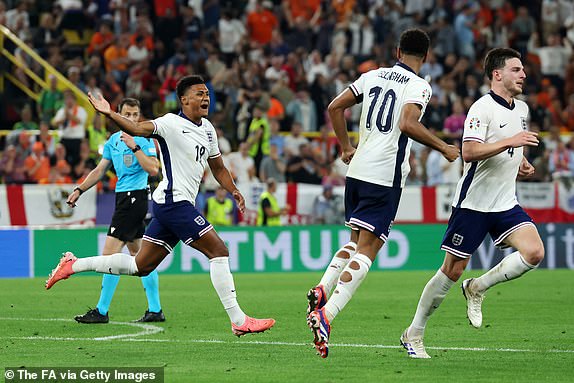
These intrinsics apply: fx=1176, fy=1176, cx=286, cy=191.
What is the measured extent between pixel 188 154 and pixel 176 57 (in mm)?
15998

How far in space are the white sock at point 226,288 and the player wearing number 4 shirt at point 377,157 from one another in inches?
43.6

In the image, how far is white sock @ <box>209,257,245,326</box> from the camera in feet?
34.5

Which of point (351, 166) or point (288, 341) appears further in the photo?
point (288, 341)

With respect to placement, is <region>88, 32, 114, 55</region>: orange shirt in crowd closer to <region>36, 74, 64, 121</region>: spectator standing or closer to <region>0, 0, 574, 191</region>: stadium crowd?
<region>0, 0, 574, 191</region>: stadium crowd

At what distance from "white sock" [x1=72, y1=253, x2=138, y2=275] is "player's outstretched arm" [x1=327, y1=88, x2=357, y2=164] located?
2.35 metres

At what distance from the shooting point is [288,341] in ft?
36.1

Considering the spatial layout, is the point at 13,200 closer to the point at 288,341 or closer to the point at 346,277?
the point at 288,341

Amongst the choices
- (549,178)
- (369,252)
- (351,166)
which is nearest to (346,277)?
(369,252)

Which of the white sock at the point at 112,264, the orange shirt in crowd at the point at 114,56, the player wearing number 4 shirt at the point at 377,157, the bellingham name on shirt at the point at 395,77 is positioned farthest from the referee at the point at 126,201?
the orange shirt in crowd at the point at 114,56

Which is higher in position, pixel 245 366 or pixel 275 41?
pixel 275 41

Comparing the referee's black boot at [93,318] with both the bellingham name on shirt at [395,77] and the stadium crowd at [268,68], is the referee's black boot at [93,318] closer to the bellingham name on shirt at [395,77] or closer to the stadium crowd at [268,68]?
the bellingham name on shirt at [395,77]

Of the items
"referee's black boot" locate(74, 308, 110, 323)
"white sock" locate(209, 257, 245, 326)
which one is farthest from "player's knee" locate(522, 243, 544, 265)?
"referee's black boot" locate(74, 308, 110, 323)

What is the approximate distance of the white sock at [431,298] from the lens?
9.72 meters

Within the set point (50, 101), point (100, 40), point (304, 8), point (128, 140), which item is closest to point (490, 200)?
point (128, 140)
